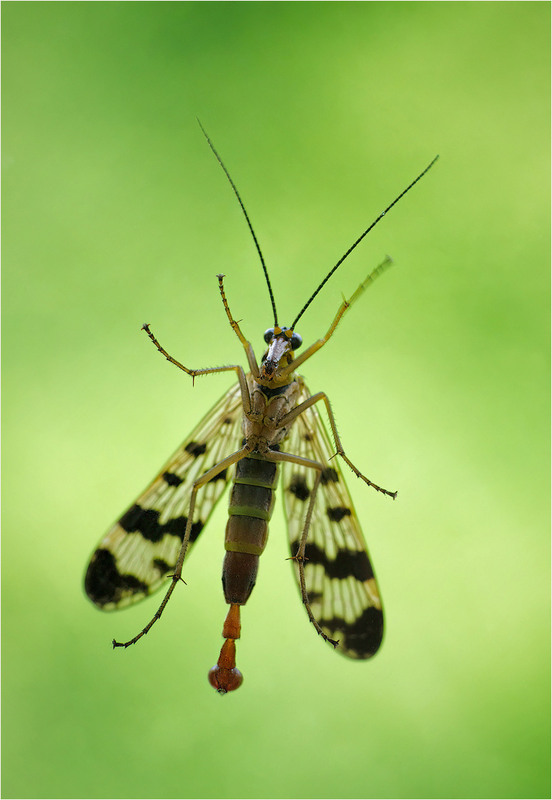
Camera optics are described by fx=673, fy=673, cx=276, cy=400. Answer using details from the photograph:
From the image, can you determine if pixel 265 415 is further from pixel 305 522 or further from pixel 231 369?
pixel 305 522

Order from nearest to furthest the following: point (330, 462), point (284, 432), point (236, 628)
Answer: point (236, 628)
point (284, 432)
point (330, 462)

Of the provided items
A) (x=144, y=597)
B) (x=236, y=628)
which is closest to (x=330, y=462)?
(x=236, y=628)

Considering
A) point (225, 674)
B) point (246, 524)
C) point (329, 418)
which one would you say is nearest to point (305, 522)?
point (246, 524)

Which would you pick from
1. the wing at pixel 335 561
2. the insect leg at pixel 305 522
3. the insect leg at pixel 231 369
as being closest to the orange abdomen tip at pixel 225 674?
the insect leg at pixel 305 522

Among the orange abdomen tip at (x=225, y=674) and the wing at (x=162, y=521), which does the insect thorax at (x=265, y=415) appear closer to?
the wing at (x=162, y=521)

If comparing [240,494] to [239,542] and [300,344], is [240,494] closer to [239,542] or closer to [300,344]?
[239,542]
